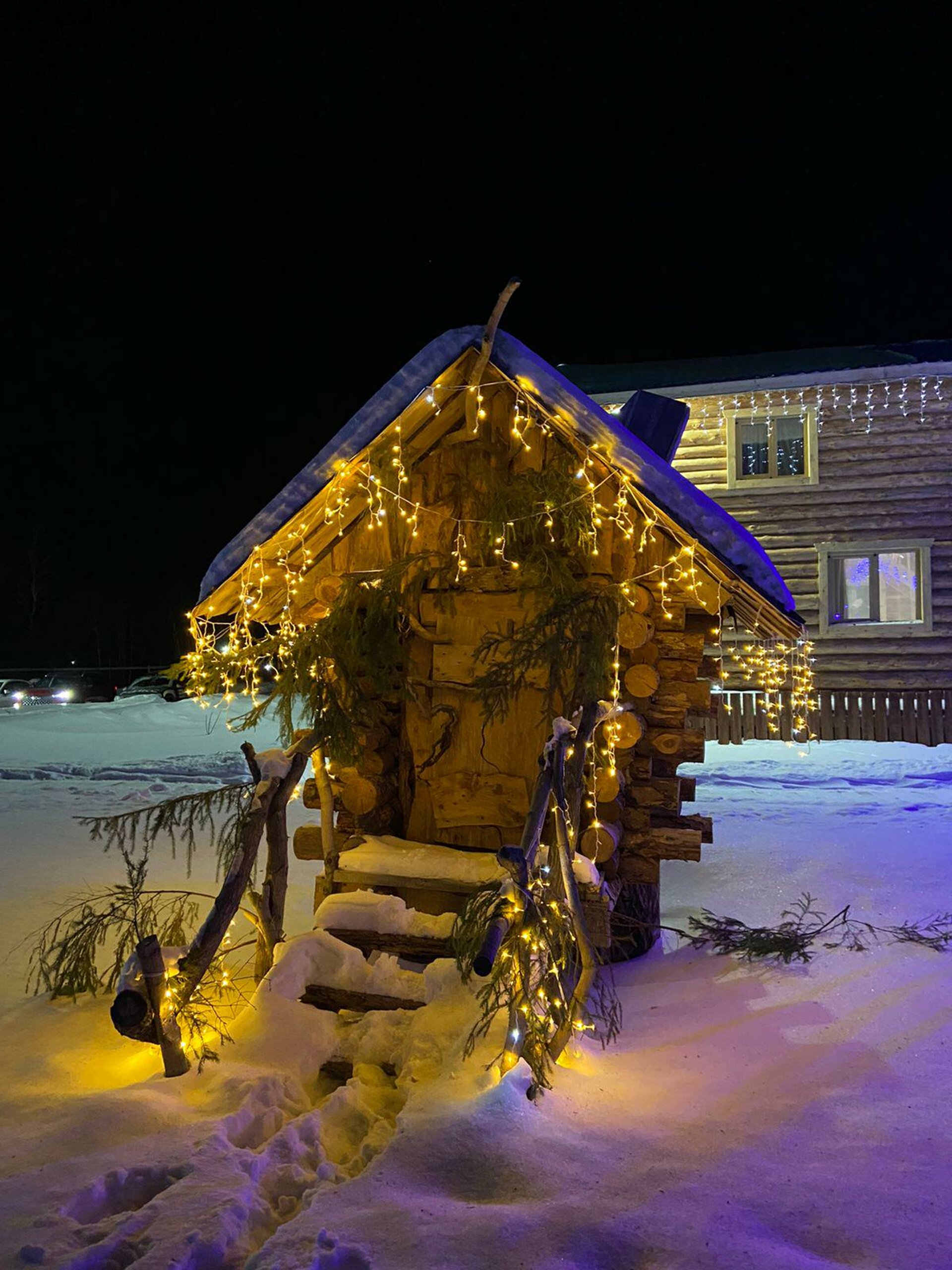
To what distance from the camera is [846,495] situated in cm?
1953

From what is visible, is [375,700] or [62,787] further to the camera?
[62,787]

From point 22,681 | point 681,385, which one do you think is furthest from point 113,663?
point 681,385

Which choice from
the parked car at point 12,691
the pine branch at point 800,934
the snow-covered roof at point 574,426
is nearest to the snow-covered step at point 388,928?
the pine branch at point 800,934

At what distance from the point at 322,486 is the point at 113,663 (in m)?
53.4

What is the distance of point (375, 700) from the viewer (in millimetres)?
7086

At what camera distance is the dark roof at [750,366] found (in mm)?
18375

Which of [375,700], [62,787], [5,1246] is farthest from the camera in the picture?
[62,787]

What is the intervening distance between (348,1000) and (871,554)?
17901 mm

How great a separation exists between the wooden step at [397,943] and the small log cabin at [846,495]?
15246mm

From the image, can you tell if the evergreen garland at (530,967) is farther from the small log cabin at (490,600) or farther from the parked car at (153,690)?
the parked car at (153,690)

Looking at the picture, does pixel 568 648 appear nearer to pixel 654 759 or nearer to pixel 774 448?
pixel 654 759

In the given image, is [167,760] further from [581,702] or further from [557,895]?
[557,895]

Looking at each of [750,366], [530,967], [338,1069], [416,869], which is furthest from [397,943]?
[750,366]

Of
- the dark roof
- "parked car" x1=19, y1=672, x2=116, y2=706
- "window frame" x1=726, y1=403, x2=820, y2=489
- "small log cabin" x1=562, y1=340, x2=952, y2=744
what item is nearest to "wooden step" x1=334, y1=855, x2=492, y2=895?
"small log cabin" x1=562, y1=340, x2=952, y2=744
